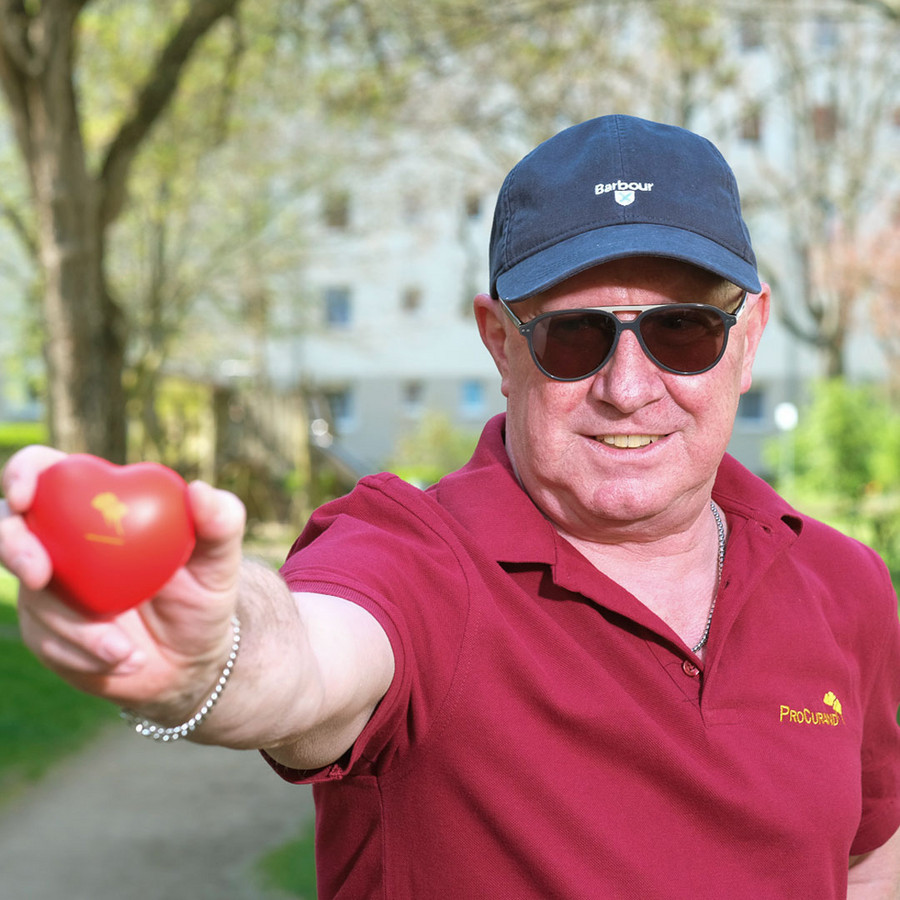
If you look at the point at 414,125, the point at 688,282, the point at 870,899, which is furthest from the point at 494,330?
the point at 414,125

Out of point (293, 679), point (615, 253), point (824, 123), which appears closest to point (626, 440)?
point (615, 253)

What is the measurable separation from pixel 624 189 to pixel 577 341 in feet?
0.91

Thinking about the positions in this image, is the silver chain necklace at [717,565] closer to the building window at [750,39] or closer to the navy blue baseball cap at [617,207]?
the navy blue baseball cap at [617,207]

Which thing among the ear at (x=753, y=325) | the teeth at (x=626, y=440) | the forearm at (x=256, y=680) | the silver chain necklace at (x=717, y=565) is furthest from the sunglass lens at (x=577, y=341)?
the forearm at (x=256, y=680)

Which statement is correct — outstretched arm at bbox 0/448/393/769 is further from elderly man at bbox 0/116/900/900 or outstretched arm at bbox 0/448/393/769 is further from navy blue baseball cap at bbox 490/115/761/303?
navy blue baseball cap at bbox 490/115/761/303

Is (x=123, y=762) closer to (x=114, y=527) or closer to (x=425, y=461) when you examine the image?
(x=114, y=527)

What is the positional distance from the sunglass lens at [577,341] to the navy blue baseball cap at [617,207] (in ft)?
0.26

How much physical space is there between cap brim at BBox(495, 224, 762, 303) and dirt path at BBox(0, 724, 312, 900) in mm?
3715

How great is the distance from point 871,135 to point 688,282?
75.8ft

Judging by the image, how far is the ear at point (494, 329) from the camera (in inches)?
92.2

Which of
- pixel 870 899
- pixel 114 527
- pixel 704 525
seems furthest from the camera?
pixel 870 899

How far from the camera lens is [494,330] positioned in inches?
94.9

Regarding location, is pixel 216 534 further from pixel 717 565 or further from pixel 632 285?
pixel 717 565

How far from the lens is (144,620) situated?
1.34 m
